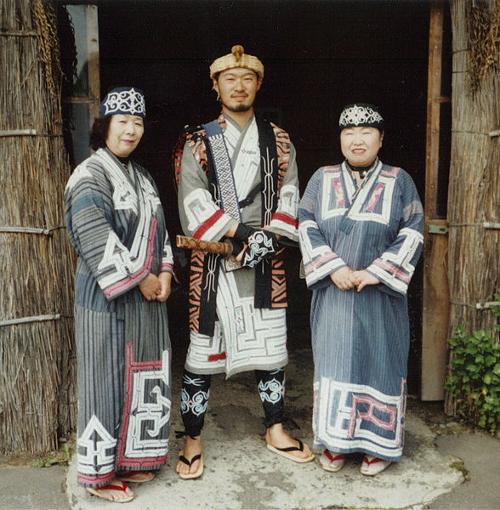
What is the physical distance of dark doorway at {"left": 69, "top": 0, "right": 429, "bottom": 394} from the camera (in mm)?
6176

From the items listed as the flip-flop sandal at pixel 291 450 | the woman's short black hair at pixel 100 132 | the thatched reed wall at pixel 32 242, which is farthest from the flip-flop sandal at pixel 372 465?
the woman's short black hair at pixel 100 132

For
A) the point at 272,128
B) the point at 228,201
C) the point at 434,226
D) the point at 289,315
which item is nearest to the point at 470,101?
the point at 434,226

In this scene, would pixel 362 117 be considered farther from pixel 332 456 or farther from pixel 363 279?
pixel 332 456

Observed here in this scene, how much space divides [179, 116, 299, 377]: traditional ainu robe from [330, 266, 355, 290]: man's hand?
349 mm

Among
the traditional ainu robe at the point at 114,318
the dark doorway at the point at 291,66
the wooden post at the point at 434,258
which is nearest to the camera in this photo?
the traditional ainu robe at the point at 114,318

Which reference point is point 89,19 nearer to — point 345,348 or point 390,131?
point 345,348

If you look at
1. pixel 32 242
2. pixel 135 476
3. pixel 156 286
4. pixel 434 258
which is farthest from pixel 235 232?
pixel 434 258

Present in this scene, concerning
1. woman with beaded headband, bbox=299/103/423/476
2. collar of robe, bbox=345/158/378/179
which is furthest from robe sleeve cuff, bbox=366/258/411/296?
collar of robe, bbox=345/158/378/179

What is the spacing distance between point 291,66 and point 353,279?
12.3 ft

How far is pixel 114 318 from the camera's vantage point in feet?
10.1

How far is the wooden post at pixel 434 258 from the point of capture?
13.1ft

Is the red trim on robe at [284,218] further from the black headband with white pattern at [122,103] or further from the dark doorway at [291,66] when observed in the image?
the dark doorway at [291,66]

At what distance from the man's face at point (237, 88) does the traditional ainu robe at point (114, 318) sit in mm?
610

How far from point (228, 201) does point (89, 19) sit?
123cm
